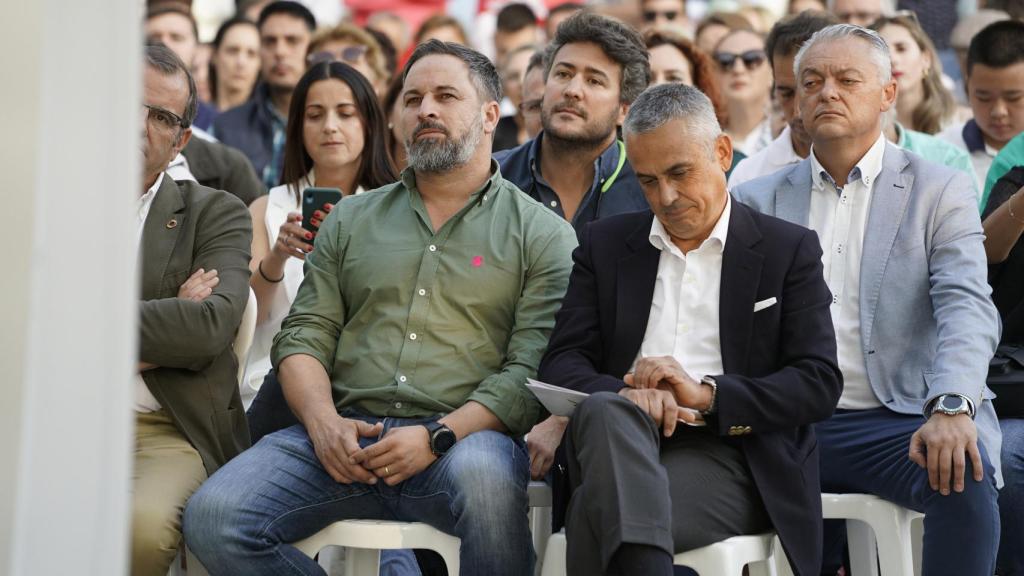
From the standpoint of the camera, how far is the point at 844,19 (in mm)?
7676

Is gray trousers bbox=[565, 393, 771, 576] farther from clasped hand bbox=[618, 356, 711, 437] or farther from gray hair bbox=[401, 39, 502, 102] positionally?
gray hair bbox=[401, 39, 502, 102]

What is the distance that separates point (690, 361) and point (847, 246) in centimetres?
79

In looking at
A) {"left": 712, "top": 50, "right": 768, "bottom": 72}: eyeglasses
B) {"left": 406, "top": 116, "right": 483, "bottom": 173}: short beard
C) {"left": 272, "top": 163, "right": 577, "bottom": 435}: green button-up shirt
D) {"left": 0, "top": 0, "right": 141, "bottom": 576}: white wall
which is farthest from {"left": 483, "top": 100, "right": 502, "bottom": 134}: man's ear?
{"left": 712, "top": 50, "right": 768, "bottom": 72}: eyeglasses

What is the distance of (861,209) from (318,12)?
6687mm

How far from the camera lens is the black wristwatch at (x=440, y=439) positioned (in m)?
3.67

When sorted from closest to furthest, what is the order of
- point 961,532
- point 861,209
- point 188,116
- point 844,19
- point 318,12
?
point 961,532 → point 861,209 → point 188,116 → point 844,19 → point 318,12

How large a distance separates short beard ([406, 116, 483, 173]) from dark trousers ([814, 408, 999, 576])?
1.35m

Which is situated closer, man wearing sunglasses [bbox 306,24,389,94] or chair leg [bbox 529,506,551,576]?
chair leg [bbox 529,506,551,576]

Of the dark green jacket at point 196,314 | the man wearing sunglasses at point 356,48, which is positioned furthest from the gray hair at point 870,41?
the man wearing sunglasses at point 356,48

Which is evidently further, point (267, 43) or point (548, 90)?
point (267, 43)

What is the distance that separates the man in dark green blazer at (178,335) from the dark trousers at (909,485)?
5.86 ft

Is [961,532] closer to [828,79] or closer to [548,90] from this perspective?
[828,79]

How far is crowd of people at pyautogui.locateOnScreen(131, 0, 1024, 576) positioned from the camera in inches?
136

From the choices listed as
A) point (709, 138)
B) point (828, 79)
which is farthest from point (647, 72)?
point (709, 138)
